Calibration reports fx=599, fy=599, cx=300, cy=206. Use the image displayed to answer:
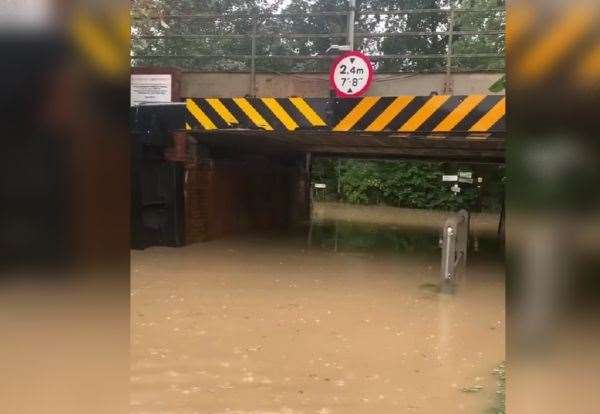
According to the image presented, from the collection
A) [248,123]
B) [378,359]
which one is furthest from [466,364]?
[248,123]

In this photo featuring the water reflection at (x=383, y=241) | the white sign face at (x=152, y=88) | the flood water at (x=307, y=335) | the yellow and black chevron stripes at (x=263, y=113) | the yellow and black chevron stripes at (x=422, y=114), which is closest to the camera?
the flood water at (x=307, y=335)

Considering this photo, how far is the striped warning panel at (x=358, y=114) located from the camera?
24.6 feet

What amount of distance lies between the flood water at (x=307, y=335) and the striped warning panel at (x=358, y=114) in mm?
2024

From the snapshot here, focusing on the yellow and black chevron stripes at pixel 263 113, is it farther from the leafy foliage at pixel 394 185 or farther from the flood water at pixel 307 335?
the leafy foliage at pixel 394 185

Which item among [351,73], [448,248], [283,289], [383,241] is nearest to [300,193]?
[383,241]

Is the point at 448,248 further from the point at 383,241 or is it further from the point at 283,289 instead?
the point at 383,241

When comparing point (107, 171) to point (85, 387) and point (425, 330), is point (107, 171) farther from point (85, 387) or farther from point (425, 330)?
point (425, 330)

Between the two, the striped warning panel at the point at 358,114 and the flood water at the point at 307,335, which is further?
the striped warning panel at the point at 358,114

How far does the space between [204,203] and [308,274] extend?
8.69 ft

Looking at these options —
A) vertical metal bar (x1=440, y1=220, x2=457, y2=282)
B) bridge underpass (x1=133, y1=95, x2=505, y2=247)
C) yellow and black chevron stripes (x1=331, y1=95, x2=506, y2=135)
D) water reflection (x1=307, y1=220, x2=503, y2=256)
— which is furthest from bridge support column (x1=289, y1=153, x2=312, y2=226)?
vertical metal bar (x1=440, y1=220, x2=457, y2=282)

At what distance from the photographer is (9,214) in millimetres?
1253

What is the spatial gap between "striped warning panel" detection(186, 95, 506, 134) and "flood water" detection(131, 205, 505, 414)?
202 cm

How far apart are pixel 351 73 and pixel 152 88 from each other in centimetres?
329

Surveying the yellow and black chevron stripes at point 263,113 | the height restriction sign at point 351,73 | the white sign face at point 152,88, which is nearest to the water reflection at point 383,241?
the height restriction sign at point 351,73
